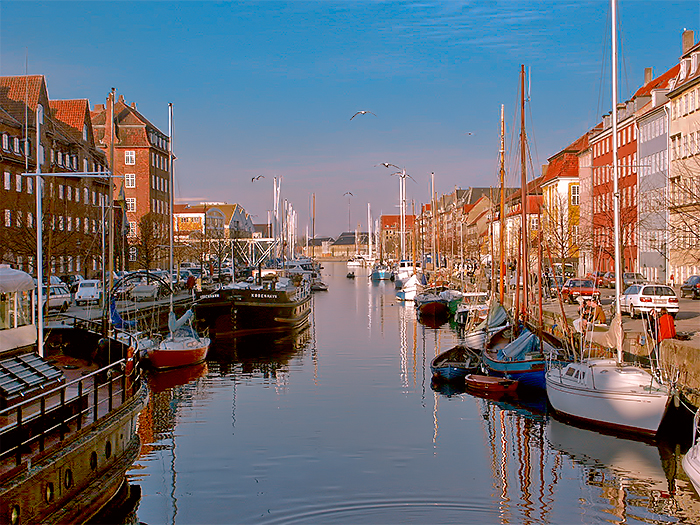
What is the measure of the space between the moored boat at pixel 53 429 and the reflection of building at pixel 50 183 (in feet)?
72.0

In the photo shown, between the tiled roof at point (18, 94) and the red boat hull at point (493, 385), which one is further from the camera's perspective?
the tiled roof at point (18, 94)

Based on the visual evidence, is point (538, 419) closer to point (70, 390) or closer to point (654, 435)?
point (654, 435)

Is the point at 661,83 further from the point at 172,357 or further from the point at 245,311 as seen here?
the point at 172,357

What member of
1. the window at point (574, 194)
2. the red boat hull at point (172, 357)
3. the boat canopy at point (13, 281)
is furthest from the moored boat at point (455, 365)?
the window at point (574, 194)

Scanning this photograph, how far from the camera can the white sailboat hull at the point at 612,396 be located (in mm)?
21094

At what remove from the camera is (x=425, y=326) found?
56.9 metres

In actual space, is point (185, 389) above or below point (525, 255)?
below

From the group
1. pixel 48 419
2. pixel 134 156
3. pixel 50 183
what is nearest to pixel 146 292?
pixel 50 183

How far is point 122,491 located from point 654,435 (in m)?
13.4

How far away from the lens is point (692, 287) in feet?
171

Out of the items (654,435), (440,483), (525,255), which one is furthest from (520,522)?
(525,255)

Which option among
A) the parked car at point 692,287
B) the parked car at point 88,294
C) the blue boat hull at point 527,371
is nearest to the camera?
the blue boat hull at point 527,371

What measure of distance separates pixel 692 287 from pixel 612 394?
33979mm

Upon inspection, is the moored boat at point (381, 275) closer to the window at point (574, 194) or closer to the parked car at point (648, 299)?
the window at point (574, 194)
